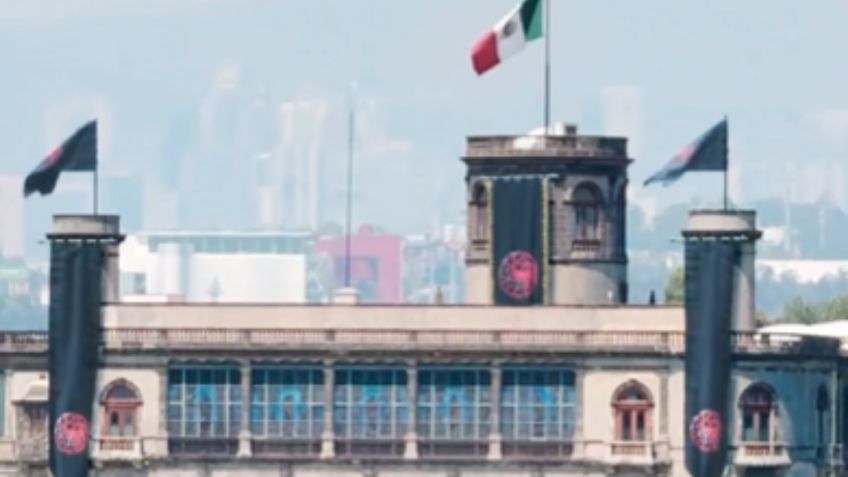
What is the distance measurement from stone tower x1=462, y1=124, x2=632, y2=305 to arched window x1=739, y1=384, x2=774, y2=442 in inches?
265

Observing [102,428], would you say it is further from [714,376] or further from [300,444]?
[714,376]

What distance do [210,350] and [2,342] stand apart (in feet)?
21.8

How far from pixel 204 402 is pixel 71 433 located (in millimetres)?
3984

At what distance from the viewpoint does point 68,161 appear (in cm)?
14825

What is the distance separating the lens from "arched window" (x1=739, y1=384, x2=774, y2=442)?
144m

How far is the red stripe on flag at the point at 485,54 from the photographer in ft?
479

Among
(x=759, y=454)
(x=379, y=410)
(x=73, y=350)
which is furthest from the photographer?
(x=379, y=410)

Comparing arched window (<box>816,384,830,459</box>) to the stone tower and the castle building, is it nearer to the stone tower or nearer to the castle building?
the castle building

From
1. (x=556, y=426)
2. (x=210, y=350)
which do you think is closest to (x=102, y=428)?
(x=210, y=350)

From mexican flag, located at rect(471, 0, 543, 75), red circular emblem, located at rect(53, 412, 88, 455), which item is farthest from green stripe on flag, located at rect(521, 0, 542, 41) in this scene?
red circular emblem, located at rect(53, 412, 88, 455)

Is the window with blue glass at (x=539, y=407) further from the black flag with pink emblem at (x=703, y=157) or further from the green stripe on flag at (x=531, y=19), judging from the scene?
the green stripe on flag at (x=531, y=19)

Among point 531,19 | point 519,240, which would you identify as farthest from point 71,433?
point 531,19

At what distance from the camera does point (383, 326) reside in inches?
5714

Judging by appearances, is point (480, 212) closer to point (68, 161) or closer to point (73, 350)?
point (68, 161)
